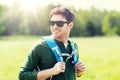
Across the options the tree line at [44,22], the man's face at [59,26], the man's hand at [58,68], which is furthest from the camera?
the tree line at [44,22]

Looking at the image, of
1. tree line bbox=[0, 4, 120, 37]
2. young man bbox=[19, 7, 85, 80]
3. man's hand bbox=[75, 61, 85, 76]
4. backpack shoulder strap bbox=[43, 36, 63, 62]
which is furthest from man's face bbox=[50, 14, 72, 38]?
tree line bbox=[0, 4, 120, 37]

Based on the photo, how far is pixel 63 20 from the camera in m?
5.14

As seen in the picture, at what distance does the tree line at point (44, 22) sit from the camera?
99875mm

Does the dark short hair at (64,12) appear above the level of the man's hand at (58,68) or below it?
above

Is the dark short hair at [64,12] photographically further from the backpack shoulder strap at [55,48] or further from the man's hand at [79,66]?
the man's hand at [79,66]

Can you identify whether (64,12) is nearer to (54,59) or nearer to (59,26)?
(59,26)

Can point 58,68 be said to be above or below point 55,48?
below

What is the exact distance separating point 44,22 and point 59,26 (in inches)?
3840

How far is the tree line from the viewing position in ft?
328

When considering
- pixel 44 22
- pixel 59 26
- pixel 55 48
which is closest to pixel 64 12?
pixel 59 26

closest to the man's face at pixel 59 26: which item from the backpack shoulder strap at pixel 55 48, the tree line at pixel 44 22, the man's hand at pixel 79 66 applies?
the backpack shoulder strap at pixel 55 48

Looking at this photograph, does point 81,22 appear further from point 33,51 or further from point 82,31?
point 33,51

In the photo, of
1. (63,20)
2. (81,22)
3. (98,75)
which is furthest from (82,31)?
(63,20)

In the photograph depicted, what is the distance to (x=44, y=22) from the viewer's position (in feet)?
336
